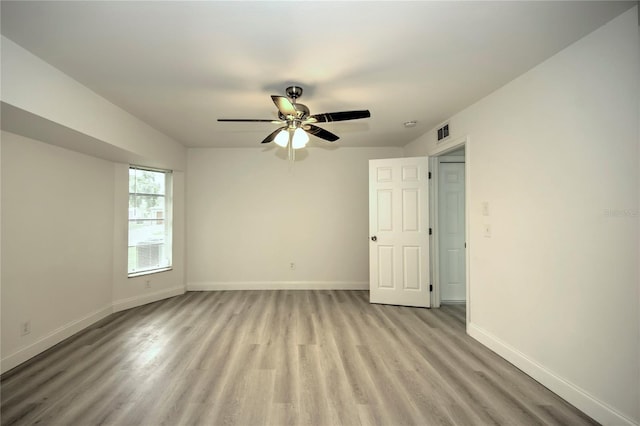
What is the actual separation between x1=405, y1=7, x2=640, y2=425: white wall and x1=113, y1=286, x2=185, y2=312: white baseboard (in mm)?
4582

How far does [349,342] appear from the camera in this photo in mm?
2799

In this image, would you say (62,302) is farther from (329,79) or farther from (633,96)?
(633,96)

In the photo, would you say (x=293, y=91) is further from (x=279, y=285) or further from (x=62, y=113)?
(x=279, y=285)

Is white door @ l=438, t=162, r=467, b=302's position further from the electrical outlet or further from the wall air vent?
the electrical outlet

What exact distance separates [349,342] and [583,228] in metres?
2.22

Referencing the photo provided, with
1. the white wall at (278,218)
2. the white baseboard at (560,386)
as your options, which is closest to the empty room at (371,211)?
the white baseboard at (560,386)

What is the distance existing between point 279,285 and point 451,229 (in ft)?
10.2

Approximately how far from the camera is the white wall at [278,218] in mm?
4836

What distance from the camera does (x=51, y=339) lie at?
108 inches

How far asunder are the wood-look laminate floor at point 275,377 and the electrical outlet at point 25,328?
28 cm

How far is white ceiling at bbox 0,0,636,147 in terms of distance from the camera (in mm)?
1551

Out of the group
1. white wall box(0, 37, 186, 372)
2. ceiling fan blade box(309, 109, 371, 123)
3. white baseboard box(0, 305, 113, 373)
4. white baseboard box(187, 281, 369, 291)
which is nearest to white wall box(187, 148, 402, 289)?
white baseboard box(187, 281, 369, 291)

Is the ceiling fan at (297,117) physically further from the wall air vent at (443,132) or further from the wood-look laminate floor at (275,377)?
the wood-look laminate floor at (275,377)

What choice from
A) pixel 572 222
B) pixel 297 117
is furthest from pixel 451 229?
pixel 297 117
